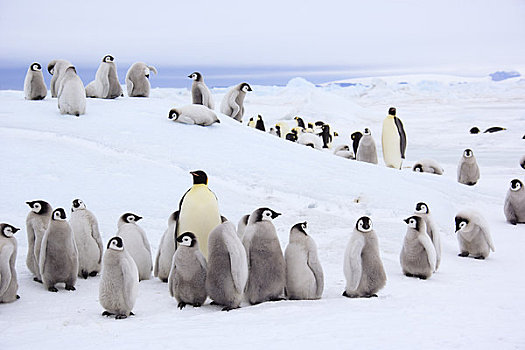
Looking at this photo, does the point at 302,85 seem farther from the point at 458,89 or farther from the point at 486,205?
the point at 486,205

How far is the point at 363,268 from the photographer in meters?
4.11

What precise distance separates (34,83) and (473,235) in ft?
23.6

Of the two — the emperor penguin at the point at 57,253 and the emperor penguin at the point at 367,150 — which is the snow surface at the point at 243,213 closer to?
the emperor penguin at the point at 57,253

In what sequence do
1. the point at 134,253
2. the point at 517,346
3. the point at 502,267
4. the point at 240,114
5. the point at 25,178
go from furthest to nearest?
the point at 240,114 < the point at 25,178 < the point at 502,267 < the point at 134,253 < the point at 517,346

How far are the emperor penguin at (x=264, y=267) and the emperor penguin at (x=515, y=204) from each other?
4485 millimetres

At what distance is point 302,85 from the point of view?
57.2 metres

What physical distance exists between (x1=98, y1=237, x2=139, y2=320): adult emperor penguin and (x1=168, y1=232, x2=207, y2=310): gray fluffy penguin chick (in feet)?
1.04

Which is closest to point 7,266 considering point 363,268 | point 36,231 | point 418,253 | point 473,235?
point 36,231

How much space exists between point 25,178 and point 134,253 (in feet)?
8.22

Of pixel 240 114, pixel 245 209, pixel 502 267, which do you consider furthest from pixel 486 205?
pixel 240 114

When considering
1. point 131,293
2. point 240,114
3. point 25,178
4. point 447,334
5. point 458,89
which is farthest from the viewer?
point 458,89

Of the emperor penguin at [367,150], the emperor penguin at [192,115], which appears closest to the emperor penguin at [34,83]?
the emperor penguin at [192,115]

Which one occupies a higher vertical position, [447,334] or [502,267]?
[447,334]

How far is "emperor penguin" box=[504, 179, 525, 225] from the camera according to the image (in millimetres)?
7070
